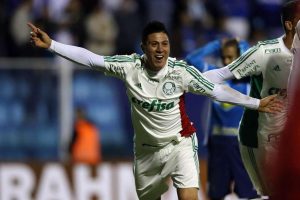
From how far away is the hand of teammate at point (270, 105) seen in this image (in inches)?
264

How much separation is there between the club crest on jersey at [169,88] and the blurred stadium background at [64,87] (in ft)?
21.5

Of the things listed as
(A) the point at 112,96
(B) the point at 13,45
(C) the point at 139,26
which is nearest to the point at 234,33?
→ (C) the point at 139,26

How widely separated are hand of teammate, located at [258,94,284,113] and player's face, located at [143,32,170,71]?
0.88 m

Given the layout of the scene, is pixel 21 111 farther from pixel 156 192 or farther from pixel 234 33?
pixel 156 192

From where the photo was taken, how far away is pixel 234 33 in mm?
16297

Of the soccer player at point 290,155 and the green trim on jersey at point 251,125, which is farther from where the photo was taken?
the green trim on jersey at point 251,125

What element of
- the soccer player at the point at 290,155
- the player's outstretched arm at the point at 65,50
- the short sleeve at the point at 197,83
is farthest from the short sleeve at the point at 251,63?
the soccer player at the point at 290,155

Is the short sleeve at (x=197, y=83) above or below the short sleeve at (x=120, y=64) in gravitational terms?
below

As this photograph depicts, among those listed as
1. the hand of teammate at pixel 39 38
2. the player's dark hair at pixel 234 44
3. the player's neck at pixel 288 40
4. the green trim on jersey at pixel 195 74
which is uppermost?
the player's dark hair at pixel 234 44

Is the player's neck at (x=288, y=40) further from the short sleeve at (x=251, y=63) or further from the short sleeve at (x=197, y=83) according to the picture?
the short sleeve at (x=197, y=83)

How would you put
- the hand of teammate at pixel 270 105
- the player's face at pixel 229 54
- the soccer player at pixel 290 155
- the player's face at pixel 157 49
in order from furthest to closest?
the player's face at pixel 229 54, the player's face at pixel 157 49, the hand of teammate at pixel 270 105, the soccer player at pixel 290 155

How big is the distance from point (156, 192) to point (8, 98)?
705cm

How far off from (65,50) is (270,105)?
1.68 meters

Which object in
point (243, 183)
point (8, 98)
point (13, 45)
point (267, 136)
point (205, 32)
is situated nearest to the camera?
point (267, 136)
